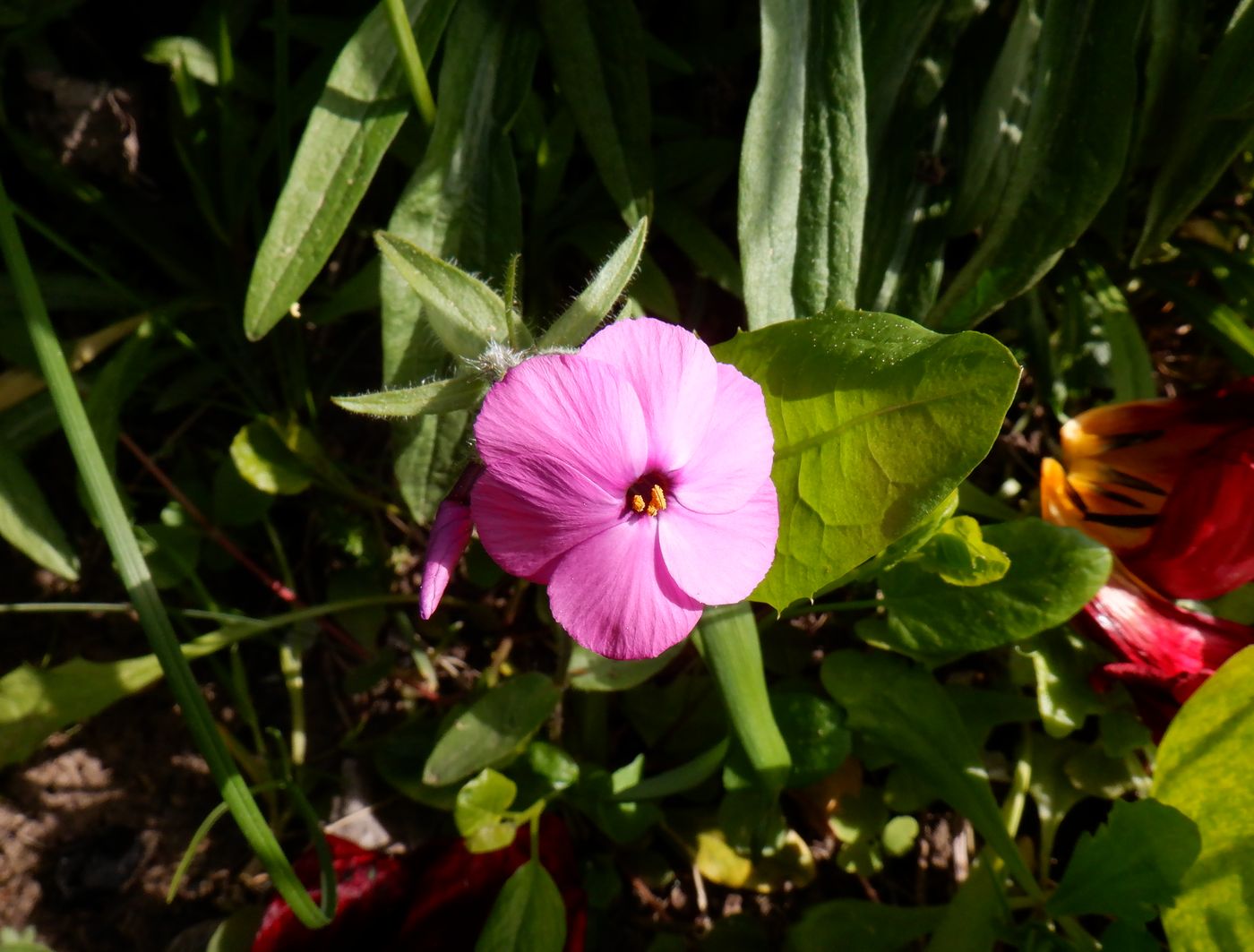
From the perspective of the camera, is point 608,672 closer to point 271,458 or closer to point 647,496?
point 647,496

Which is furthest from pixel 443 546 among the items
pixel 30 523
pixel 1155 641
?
pixel 1155 641

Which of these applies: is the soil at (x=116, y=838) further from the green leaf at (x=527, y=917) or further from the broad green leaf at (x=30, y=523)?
the green leaf at (x=527, y=917)

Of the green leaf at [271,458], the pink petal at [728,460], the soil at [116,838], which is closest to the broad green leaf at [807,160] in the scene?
the pink petal at [728,460]

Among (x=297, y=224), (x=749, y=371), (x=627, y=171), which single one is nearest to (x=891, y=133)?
(x=627, y=171)

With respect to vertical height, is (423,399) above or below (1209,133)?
below

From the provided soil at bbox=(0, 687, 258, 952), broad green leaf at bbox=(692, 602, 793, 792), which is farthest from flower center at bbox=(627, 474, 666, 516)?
soil at bbox=(0, 687, 258, 952)

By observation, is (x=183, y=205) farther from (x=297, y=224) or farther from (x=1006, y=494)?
(x=1006, y=494)
